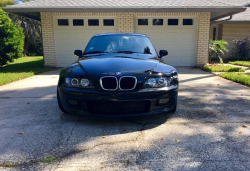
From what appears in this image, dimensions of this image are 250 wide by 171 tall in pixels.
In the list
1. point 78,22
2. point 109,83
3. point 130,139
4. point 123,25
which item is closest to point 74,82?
point 109,83

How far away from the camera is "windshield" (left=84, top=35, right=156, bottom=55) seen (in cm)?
436

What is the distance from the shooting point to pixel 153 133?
9.82 ft

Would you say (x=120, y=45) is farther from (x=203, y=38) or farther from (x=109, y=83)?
(x=203, y=38)

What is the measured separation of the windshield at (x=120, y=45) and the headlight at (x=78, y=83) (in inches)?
53.6

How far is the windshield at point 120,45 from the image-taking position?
14.3ft

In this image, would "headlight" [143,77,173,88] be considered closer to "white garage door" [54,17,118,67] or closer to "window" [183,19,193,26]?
"white garage door" [54,17,118,67]

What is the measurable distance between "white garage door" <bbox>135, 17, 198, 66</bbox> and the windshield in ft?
19.7

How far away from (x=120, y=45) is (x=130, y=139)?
7.55ft

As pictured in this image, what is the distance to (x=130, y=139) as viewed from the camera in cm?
280

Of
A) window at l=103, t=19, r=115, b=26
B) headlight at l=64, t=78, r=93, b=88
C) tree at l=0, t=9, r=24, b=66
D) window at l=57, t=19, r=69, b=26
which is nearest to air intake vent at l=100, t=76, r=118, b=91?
headlight at l=64, t=78, r=93, b=88

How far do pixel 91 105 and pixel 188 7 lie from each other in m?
7.88

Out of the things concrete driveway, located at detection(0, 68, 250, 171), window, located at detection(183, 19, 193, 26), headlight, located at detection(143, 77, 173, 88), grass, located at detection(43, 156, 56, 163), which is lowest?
grass, located at detection(43, 156, 56, 163)

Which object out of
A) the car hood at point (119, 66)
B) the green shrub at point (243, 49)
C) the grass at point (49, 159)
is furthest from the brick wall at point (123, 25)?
the grass at point (49, 159)

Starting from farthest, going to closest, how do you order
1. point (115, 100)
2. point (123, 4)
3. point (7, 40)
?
point (7, 40)
point (123, 4)
point (115, 100)
